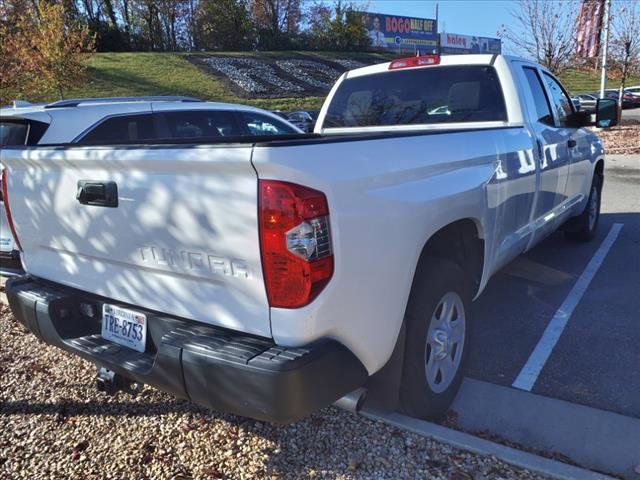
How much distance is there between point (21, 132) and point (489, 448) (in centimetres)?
456

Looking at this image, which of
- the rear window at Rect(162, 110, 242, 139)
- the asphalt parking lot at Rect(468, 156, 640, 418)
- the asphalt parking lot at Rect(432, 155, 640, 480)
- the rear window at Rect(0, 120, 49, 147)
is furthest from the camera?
the rear window at Rect(162, 110, 242, 139)

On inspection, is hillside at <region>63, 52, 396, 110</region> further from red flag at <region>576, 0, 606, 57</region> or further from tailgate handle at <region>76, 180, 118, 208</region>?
tailgate handle at <region>76, 180, 118, 208</region>

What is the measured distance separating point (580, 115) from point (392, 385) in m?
4.02

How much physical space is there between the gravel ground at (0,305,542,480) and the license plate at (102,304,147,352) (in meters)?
0.66

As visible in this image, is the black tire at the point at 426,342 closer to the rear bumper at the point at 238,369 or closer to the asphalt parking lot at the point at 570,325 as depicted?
the rear bumper at the point at 238,369

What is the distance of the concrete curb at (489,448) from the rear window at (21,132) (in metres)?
3.85

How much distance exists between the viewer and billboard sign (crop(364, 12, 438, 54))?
52625 millimetres

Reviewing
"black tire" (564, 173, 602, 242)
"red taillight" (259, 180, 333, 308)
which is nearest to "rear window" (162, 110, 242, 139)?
"black tire" (564, 173, 602, 242)

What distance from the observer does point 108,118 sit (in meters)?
5.57

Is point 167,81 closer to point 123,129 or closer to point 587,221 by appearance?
point 123,129

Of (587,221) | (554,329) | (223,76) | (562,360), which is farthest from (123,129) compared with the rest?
(223,76)

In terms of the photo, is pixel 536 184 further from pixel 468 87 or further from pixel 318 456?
pixel 318 456

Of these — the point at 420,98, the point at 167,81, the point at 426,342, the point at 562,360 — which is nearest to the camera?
the point at 426,342

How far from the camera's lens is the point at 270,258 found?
2.11 m
